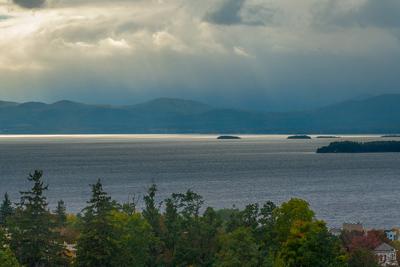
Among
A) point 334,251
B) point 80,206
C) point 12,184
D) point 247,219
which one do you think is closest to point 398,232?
point 247,219

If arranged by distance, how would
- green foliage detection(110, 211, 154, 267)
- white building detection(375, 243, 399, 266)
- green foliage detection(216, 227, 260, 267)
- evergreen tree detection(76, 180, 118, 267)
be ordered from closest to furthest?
green foliage detection(216, 227, 260, 267) < evergreen tree detection(76, 180, 118, 267) < green foliage detection(110, 211, 154, 267) < white building detection(375, 243, 399, 266)

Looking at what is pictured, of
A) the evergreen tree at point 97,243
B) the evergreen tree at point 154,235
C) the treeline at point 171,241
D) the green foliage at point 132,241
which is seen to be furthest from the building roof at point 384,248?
the evergreen tree at point 97,243

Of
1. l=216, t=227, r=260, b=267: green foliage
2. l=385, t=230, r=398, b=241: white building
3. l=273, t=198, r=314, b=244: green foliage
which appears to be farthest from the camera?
l=385, t=230, r=398, b=241: white building

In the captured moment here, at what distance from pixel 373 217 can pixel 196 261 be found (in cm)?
7657

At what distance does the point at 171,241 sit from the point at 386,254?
25901mm

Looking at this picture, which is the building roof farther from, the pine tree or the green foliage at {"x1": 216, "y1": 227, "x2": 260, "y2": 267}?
the pine tree

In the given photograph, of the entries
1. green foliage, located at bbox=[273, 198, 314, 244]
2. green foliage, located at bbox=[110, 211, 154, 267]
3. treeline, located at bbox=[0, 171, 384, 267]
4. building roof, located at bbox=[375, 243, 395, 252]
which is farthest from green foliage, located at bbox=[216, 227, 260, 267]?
building roof, located at bbox=[375, 243, 395, 252]

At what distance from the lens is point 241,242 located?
4766cm

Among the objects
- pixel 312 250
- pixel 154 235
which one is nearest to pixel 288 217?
pixel 312 250

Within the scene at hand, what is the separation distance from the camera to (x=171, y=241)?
6112 cm

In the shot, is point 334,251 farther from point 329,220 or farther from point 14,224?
point 329,220

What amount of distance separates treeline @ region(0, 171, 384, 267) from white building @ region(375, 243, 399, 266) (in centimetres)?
1207

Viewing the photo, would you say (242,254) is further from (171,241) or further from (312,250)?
(171,241)

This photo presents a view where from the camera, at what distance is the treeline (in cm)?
5144
